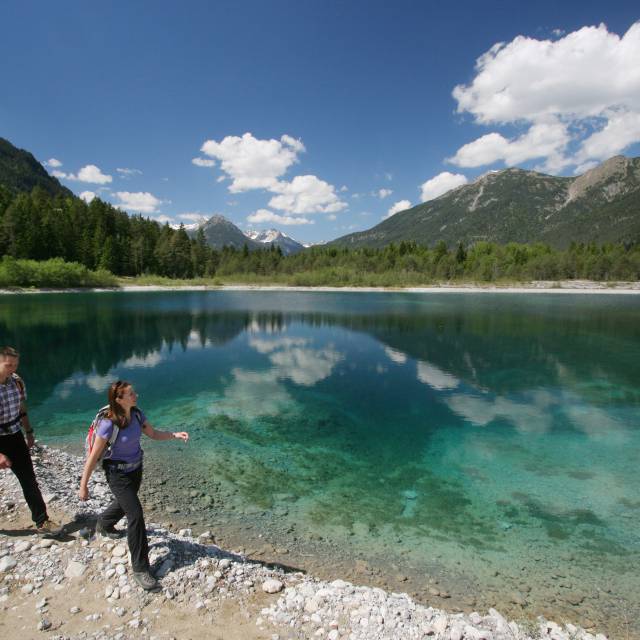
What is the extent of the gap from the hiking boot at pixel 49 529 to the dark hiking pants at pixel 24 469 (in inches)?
3.0

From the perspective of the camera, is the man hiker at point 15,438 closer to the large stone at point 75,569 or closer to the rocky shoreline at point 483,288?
the large stone at point 75,569

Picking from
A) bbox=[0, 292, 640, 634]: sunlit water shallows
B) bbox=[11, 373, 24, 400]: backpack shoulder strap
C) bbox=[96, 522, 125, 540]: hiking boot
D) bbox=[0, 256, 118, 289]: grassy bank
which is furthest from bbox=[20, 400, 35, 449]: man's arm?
bbox=[0, 256, 118, 289]: grassy bank

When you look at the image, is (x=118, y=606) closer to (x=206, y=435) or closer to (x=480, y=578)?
(x=480, y=578)

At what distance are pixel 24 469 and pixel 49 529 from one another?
1.09 m

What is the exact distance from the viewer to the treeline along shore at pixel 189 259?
9569 cm

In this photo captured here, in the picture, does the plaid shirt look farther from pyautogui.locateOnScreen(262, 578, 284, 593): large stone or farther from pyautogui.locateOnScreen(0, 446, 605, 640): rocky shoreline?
pyautogui.locateOnScreen(262, 578, 284, 593): large stone

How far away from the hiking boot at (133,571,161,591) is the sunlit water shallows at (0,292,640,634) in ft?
8.72

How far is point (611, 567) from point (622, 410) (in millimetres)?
13433

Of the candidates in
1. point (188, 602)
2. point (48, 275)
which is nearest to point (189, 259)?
point (48, 275)

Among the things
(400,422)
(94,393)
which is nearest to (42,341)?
(94,393)

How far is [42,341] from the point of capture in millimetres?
33250

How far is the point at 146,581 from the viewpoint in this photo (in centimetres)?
550

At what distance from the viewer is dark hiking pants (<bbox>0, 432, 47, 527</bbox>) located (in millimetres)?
6273

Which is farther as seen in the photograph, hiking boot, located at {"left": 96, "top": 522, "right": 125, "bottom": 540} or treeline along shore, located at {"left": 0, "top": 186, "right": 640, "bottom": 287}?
treeline along shore, located at {"left": 0, "top": 186, "right": 640, "bottom": 287}
